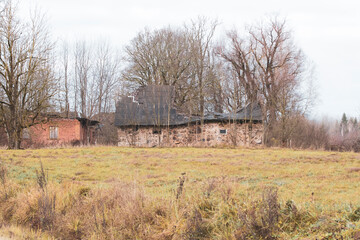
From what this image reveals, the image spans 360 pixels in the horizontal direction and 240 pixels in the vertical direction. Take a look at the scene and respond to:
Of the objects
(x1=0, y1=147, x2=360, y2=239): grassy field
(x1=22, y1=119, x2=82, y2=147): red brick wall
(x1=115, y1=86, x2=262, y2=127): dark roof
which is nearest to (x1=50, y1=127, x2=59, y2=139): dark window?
(x1=22, y1=119, x2=82, y2=147): red brick wall

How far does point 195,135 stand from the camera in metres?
31.3

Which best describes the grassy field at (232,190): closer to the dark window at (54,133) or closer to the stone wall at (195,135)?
the stone wall at (195,135)

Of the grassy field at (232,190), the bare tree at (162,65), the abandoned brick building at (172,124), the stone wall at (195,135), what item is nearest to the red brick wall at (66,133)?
the abandoned brick building at (172,124)

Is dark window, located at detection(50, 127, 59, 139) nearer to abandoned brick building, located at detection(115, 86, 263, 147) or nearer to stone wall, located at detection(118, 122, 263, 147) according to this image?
abandoned brick building, located at detection(115, 86, 263, 147)

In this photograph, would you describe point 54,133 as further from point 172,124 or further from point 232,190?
point 232,190

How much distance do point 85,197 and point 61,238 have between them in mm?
1102

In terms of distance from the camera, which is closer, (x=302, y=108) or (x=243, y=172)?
(x=243, y=172)

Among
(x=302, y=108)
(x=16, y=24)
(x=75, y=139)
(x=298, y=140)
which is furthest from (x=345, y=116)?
(x=16, y=24)

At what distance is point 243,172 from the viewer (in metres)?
12.3

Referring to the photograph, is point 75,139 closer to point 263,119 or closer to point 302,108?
point 263,119

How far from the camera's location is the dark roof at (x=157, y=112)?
30.6 metres

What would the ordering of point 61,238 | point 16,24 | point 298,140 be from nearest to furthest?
1. point 61,238
2. point 16,24
3. point 298,140

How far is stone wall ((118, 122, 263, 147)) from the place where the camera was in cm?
3023

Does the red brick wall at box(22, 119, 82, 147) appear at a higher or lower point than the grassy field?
higher
